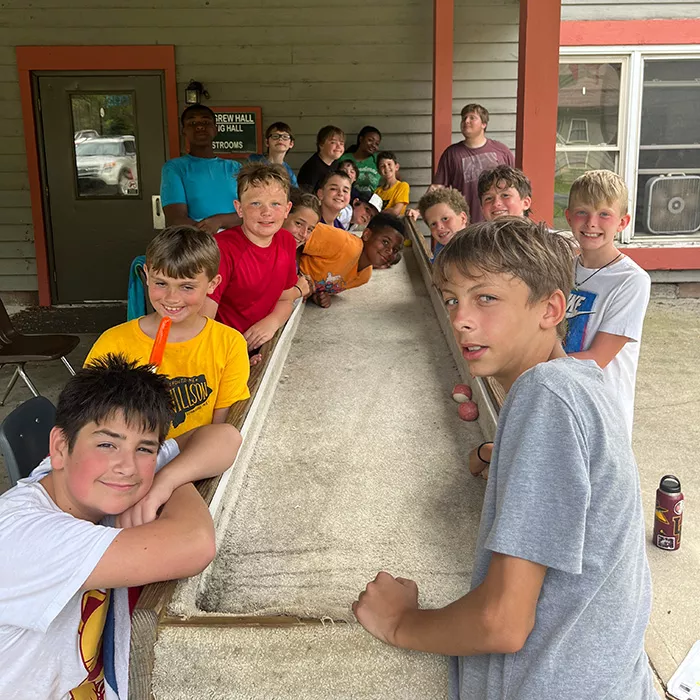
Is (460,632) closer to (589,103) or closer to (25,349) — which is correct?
(25,349)

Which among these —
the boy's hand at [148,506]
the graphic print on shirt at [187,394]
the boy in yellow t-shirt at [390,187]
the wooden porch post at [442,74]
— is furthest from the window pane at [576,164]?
the boy's hand at [148,506]

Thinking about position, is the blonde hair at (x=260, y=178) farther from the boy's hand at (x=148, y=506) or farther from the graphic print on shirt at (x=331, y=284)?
the boy's hand at (x=148, y=506)

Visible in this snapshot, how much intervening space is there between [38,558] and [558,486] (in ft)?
2.93

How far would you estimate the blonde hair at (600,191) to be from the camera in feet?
8.37

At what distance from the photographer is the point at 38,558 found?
4.23ft

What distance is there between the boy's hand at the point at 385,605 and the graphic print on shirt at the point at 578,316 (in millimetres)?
1452

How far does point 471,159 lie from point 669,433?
2881 mm

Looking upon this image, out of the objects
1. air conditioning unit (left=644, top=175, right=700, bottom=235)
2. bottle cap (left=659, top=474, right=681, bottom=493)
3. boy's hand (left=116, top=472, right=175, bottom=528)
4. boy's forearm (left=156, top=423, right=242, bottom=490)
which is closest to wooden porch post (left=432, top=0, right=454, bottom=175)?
air conditioning unit (left=644, top=175, right=700, bottom=235)

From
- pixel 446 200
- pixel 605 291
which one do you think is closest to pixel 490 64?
pixel 446 200

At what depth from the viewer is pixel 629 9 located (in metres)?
8.19

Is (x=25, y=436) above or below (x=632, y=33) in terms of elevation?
below

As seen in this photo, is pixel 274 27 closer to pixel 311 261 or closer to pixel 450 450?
pixel 311 261

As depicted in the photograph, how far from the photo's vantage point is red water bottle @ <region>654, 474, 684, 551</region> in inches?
124

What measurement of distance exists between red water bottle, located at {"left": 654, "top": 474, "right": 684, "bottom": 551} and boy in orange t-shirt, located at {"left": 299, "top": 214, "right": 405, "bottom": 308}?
2102 millimetres
